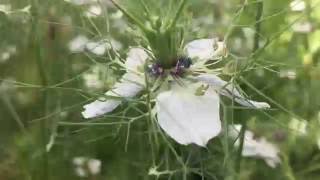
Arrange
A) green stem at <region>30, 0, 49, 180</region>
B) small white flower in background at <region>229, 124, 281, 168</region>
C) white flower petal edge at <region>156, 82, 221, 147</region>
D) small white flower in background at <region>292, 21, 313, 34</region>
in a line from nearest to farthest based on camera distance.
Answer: white flower petal edge at <region>156, 82, 221, 147</region>, green stem at <region>30, 0, 49, 180</region>, small white flower in background at <region>229, 124, 281, 168</region>, small white flower in background at <region>292, 21, 313, 34</region>

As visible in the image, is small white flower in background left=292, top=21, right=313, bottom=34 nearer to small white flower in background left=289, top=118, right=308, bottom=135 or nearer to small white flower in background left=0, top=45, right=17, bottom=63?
small white flower in background left=289, top=118, right=308, bottom=135

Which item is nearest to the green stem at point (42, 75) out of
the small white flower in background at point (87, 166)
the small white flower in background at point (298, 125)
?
the small white flower in background at point (87, 166)

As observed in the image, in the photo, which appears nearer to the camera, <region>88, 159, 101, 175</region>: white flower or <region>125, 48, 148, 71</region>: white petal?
<region>125, 48, 148, 71</region>: white petal

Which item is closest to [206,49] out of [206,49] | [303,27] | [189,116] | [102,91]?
[206,49]

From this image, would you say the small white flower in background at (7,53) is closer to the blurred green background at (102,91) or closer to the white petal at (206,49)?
the blurred green background at (102,91)

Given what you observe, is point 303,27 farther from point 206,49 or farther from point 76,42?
point 206,49

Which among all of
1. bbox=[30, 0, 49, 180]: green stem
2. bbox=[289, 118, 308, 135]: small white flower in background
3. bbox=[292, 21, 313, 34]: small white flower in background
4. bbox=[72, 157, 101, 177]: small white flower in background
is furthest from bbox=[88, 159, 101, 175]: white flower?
bbox=[292, 21, 313, 34]: small white flower in background

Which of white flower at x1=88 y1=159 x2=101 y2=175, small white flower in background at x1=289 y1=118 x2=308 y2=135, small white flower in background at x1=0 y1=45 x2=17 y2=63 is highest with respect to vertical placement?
small white flower in background at x1=0 y1=45 x2=17 y2=63
